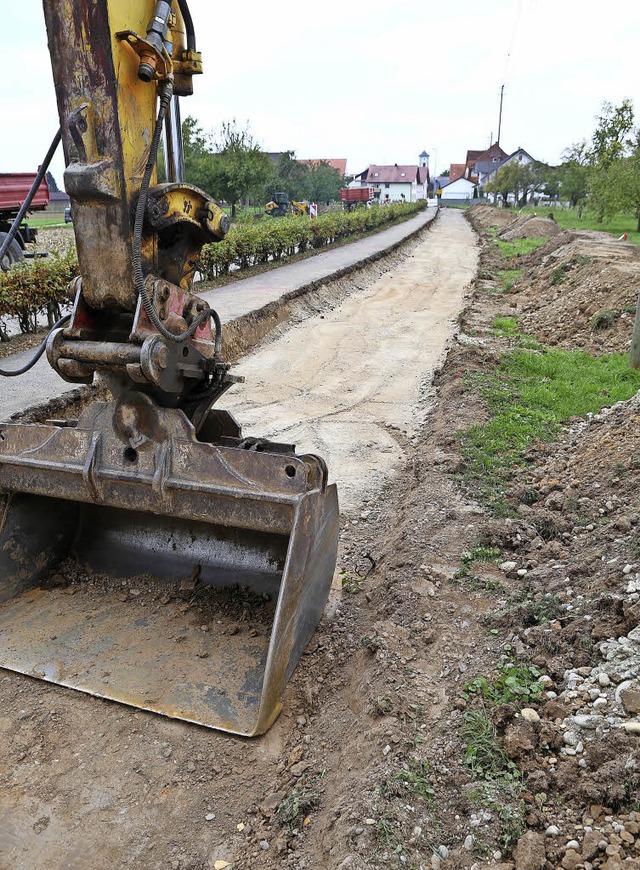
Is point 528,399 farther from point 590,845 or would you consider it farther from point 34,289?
point 34,289

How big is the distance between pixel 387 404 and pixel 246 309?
4.15 m

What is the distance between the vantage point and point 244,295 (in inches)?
490

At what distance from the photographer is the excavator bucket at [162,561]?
9.93ft

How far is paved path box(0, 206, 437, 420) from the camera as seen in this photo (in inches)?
253

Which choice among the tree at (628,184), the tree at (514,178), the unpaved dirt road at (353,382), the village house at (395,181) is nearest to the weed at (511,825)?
the unpaved dirt road at (353,382)

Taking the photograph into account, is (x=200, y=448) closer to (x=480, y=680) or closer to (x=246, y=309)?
(x=480, y=680)

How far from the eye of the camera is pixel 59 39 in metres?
2.84

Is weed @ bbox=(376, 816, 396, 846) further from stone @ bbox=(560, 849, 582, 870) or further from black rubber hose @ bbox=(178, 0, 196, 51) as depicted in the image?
black rubber hose @ bbox=(178, 0, 196, 51)

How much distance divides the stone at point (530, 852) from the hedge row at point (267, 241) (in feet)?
27.8

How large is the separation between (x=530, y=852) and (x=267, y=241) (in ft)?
52.5

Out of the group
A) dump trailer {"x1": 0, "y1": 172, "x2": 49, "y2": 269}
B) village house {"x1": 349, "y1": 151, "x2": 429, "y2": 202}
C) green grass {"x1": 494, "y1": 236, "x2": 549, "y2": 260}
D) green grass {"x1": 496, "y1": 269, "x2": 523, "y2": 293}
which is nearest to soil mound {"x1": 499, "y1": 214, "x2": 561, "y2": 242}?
green grass {"x1": 494, "y1": 236, "x2": 549, "y2": 260}

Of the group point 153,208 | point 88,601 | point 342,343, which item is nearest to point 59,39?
point 153,208

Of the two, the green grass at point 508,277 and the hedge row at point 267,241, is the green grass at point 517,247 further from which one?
the hedge row at point 267,241

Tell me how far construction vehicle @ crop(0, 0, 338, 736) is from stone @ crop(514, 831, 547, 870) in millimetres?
1158
